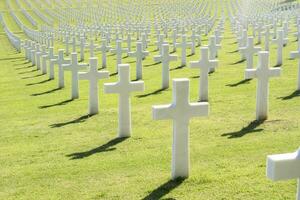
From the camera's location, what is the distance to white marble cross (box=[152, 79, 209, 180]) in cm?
554

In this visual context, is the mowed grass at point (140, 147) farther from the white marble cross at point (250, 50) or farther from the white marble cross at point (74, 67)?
the white marble cross at point (250, 50)

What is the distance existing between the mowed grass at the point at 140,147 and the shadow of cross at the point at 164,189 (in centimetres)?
1

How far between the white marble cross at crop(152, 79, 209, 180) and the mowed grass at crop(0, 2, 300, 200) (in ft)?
0.91

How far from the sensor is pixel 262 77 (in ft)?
26.2

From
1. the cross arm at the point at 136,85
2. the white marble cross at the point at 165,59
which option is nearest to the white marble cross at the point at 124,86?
the cross arm at the point at 136,85

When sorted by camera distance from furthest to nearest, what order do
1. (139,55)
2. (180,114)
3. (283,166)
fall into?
(139,55) < (180,114) < (283,166)

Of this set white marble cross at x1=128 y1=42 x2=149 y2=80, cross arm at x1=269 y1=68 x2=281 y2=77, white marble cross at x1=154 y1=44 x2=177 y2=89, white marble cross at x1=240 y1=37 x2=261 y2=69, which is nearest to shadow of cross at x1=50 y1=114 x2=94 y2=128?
white marble cross at x1=154 y1=44 x2=177 y2=89

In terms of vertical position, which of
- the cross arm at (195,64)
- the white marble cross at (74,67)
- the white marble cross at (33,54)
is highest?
the cross arm at (195,64)

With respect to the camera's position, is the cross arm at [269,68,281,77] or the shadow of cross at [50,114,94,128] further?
the shadow of cross at [50,114,94,128]

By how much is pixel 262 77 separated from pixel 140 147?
7.45ft

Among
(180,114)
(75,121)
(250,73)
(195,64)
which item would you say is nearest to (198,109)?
(180,114)

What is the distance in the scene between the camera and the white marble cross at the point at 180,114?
5537mm

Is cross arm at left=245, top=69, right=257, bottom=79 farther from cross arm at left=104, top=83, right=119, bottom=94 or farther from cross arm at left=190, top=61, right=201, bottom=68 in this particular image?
cross arm at left=104, top=83, right=119, bottom=94

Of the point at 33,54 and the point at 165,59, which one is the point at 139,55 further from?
the point at 33,54
